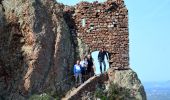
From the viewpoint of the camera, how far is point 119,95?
102 ft

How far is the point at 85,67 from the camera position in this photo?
32.7m

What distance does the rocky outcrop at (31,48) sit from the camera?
32156mm

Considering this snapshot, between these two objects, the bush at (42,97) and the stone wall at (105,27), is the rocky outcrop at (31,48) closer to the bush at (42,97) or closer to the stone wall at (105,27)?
the stone wall at (105,27)

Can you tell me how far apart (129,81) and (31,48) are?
6478mm

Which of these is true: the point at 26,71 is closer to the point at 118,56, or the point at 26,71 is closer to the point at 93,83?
the point at 93,83

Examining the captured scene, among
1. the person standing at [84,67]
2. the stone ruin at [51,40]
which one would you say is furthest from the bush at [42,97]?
the person standing at [84,67]

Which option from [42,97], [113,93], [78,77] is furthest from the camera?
[78,77]

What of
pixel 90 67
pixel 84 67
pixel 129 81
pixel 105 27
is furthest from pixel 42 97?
pixel 105 27

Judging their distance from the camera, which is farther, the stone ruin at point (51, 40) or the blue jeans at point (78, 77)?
the stone ruin at point (51, 40)

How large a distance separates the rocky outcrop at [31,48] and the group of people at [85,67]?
1.15m

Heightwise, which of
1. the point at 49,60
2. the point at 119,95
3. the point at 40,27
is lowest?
the point at 119,95

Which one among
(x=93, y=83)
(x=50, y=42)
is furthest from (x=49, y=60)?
(x=93, y=83)

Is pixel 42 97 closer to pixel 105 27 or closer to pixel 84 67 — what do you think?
pixel 84 67

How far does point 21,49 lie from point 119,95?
6.82 m
